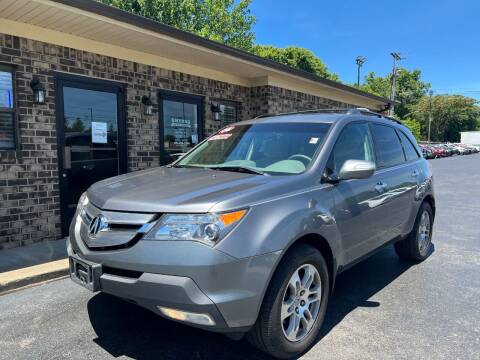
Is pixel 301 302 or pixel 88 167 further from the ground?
pixel 88 167

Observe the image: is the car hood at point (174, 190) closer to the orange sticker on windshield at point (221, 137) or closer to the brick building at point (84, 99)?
the orange sticker on windshield at point (221, 137)

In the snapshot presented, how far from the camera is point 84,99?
6.96m

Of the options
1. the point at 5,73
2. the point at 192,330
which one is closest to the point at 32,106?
the point at 5,73

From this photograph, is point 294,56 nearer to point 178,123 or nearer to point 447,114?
point 178,123

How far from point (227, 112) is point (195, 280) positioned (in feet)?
26.5

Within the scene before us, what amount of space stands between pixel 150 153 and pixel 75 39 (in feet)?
7.95

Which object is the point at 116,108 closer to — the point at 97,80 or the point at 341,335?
the point at 97,80

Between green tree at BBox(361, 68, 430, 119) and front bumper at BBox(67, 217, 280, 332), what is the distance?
266ft

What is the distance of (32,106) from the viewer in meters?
6.18

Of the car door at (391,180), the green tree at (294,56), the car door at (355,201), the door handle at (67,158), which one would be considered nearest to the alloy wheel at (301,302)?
the car door at (355,201)

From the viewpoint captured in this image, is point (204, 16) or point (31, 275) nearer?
point (31, 275)

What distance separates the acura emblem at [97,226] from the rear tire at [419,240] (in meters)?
3.67

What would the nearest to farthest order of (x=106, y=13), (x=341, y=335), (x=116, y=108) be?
(x=341, y=335), (x=106, y=13), (x=116, y=108)

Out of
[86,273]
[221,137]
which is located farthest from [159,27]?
[86,273]
